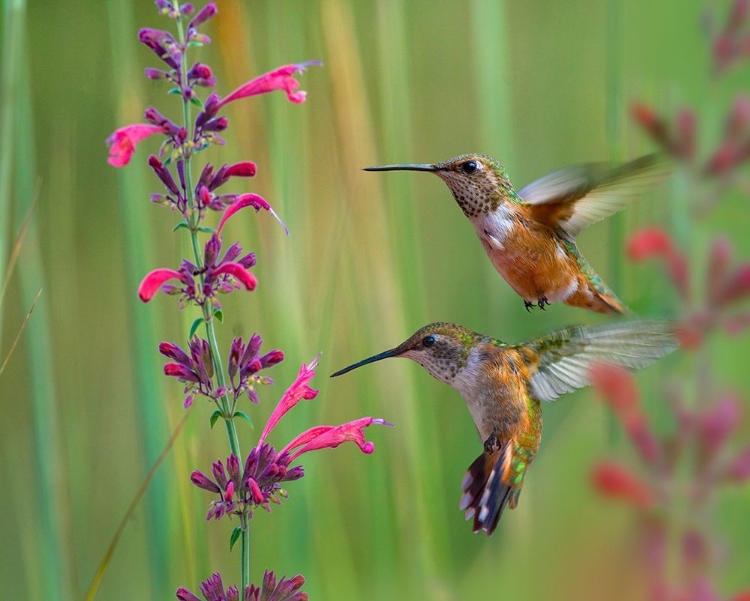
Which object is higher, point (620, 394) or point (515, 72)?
point (515, 72)

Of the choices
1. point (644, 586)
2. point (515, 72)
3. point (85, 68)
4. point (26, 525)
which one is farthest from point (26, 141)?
point (515, 72)

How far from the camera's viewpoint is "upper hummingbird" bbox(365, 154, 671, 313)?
1.30 m

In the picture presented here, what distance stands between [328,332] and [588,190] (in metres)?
0.45

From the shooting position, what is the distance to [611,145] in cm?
132

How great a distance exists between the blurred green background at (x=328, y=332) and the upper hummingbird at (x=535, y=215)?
47 millimetres

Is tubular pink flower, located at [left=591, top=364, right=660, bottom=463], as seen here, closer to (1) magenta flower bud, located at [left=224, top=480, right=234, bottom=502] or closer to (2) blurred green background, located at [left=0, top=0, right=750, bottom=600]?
(2) blurred green background, located at [left=0, top=0, right=750, bottom=600]

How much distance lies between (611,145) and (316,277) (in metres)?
1.16

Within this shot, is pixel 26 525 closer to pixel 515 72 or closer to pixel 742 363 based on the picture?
pixel 742 363

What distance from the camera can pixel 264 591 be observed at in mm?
989

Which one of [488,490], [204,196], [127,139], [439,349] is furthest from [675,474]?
[127,139]

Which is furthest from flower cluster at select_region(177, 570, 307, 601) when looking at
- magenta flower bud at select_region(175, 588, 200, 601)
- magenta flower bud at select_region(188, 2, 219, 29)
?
magenta flower bud at select_region(188, 2, 219, 29)

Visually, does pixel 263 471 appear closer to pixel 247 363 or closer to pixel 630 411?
pixel 247 363

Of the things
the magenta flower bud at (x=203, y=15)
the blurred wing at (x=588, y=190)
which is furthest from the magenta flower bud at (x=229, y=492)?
the blurred wing at (x=588, y=190)

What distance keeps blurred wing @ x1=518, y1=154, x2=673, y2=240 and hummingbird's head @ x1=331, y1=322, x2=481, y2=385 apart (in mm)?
240
